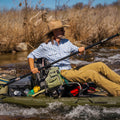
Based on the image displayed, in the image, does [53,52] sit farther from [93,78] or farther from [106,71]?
[106,71]

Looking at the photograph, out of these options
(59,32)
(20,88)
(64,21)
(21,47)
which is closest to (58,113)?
(20,88)

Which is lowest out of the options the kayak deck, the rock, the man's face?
the kayak deck

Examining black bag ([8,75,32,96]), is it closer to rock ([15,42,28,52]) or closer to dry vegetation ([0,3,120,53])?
dry vegetation ([0,3,120,53])

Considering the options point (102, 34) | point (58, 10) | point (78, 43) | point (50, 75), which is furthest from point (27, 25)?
point (50, 75)

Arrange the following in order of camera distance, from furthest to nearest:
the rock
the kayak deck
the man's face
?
the rock
the man's face
the kayak deck

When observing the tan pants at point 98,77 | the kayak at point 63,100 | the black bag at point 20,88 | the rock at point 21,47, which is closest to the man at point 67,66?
the tan pants at point 98,77

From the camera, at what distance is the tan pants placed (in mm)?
3142

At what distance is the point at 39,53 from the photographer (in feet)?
11.5

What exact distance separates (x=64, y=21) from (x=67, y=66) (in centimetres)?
505

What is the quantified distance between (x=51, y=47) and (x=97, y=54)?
5082 mm

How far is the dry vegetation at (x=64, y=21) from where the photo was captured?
24.3 feet

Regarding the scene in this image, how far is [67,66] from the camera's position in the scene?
3549mm

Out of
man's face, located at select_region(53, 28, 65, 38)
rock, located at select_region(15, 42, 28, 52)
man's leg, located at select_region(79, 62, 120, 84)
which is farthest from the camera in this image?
rock, located at select_region(15, 42, 28, 52)

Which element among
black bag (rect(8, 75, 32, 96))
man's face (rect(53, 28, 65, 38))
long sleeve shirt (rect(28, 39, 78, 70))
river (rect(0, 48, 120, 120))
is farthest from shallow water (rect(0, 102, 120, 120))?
man's face (rect(53, 28, 65, 38))
